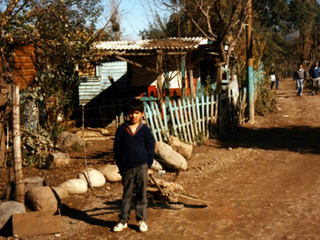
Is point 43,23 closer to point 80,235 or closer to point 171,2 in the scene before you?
point 171,2

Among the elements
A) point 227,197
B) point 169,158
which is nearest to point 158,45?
point 169,158

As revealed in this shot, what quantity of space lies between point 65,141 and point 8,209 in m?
5.06

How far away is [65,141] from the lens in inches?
396

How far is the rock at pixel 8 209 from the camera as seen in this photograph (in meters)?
A: 4.93

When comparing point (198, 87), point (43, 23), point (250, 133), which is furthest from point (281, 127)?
point (43, 23)

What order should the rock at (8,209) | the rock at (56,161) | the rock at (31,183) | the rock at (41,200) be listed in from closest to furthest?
1. the rock at (8,209)
2. the rock at (41,200)
3. the rock at (31,183)
4. the rock at (56,161)

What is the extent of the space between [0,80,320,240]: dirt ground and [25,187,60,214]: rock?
9.5 inches

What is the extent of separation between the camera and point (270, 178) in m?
7.43

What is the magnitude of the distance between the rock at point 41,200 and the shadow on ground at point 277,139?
608 cm

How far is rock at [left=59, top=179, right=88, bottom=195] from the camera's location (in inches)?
256

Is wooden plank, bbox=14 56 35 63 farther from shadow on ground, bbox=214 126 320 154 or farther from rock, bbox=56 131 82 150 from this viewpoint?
shadow on ground, bbox=214 126 320 154

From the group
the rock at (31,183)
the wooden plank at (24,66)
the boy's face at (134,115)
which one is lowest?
the rock at (31,183)

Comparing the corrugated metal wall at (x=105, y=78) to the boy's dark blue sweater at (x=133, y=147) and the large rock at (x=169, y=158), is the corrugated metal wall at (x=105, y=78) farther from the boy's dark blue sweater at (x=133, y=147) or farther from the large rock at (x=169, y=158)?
the boy's dark blue sweater at (x=133, y=147)

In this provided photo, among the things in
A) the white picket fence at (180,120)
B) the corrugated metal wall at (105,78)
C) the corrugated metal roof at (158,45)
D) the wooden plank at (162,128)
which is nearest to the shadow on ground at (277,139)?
the white picket fence at (180,120)
